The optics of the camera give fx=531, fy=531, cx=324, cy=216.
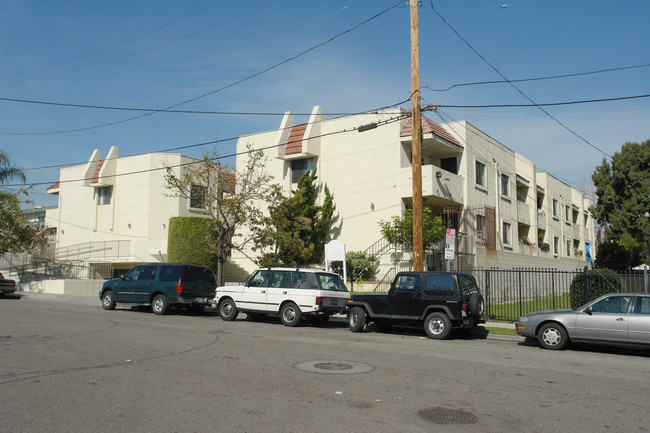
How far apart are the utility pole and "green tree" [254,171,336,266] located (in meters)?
8.60

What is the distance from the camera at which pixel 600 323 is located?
1127 cm

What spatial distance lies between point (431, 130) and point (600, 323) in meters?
13.6

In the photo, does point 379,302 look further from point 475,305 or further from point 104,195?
point 104,195

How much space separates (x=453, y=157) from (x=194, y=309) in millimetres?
14986

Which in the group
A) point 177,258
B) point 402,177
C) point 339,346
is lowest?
point 339,346

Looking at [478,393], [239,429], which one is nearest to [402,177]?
[478,393]

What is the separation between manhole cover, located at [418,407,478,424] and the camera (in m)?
5.70

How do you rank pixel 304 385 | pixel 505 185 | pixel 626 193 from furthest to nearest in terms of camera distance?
pixel 626 193, pixel 505 185, pixel 304 385

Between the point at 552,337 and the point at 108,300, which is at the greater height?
the point at 108,300

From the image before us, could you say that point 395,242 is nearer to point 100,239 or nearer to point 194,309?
point 194,309

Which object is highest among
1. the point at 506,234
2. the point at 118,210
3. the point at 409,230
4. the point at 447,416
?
the point at 118,210

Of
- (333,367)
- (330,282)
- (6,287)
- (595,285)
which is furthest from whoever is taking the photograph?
(6,287)

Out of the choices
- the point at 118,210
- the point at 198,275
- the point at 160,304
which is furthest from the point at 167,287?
the point at 118,210

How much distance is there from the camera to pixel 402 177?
23.9m
